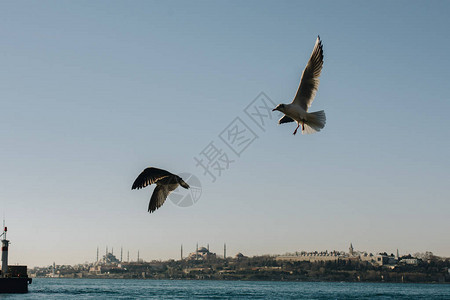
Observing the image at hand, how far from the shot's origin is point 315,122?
10.6 m

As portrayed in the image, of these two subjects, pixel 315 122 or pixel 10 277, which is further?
pixel 10 277

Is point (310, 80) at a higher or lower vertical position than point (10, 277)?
higher

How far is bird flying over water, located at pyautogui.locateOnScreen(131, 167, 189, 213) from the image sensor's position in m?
11.3

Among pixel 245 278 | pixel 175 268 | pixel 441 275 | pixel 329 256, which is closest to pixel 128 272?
pixel 175 268

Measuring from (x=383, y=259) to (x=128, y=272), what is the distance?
262ft

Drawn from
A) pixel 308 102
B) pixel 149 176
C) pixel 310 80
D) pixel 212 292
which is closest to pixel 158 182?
pixel 149 176

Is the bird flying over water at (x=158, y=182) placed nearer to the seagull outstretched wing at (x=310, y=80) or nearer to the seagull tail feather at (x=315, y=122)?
the seagull tail feather at (x=315, y=122)

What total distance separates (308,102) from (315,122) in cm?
50

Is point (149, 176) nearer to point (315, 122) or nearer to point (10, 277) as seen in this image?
point (315, 122)

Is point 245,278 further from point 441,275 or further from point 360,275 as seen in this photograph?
point 441,275

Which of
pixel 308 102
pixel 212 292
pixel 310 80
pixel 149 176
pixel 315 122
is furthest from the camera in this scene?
pixel 212 292

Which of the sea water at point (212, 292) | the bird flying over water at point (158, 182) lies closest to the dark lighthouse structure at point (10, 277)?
the sea water at point (212, 292)

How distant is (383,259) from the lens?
166 metres

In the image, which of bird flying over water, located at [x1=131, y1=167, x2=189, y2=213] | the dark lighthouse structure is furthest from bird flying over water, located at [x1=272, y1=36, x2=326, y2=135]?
the dark lighthouse structure
